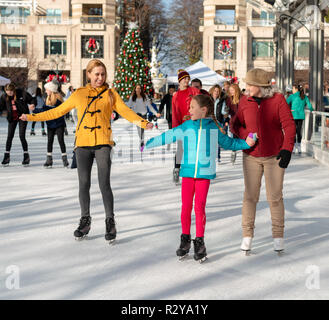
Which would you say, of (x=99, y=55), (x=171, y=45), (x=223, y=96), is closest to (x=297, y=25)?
(x=223, y=96)

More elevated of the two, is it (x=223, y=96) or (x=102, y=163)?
(x=223, y=96)

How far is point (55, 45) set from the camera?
63.4 m

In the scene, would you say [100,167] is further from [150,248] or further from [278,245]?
[278,245]

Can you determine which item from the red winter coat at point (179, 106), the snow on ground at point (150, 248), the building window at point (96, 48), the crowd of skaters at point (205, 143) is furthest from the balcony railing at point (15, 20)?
the crowd of skaters at point (205, 143)

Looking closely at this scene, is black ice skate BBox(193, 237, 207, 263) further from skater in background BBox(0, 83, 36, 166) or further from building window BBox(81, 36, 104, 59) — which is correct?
building window BBox(81, 36, 104, 59)

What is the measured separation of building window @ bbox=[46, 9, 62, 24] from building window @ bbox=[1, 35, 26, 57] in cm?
309

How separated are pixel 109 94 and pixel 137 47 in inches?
1338

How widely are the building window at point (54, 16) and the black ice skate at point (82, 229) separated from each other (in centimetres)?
6011

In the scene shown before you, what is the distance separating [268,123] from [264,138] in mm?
128

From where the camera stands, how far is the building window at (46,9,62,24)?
209 feet

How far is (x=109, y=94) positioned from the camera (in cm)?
584

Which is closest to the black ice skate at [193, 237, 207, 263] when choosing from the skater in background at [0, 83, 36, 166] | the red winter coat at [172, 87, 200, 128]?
the red winter coat at [172, 87, 200, 128]

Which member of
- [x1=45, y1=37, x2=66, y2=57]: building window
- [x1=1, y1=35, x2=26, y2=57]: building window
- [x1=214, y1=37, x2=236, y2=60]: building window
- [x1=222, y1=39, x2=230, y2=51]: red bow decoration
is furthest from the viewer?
[x1=1, y1=35, x2=26, y2=57]: building window
